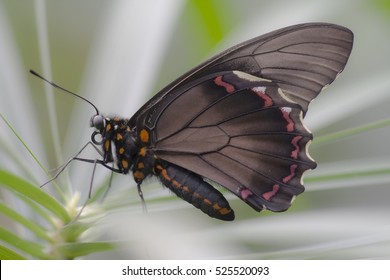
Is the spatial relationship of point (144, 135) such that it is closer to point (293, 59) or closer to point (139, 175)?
point (139, 175)

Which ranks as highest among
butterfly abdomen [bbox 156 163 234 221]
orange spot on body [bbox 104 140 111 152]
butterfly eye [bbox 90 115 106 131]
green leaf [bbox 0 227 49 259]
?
butterfly eye [bbox 90 115 106 131]

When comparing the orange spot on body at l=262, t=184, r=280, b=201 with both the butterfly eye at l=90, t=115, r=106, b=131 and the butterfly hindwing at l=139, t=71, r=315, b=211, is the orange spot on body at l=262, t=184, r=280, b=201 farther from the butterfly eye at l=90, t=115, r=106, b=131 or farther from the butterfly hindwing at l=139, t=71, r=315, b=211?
the butterfly eye at l=90, t=115, r=106, b=131

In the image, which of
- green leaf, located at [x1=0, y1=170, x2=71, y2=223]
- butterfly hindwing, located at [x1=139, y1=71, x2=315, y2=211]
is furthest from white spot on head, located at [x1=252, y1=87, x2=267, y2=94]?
green leaf, located at [x1=0, y1=170, x2=71, y2=223]

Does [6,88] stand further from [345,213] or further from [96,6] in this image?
[345,213]

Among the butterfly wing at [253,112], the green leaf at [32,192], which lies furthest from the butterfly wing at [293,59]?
the green leaf at [32,192]

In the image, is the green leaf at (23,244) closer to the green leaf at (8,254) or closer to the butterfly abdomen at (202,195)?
the green leaf at (8,254)

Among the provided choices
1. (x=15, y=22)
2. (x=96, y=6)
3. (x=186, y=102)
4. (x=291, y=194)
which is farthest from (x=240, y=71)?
(x=15, y=22)
